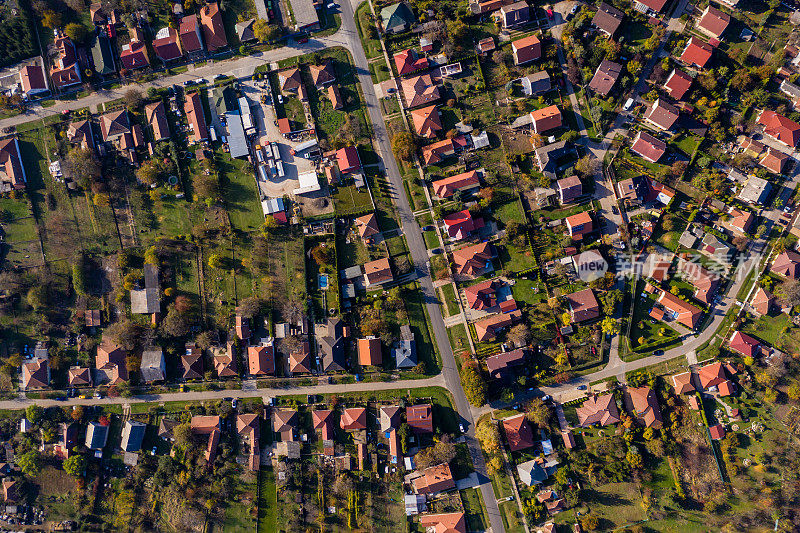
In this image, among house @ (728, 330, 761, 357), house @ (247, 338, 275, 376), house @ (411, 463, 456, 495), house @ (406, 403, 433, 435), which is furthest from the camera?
house @ (247, 338, 275, 376)

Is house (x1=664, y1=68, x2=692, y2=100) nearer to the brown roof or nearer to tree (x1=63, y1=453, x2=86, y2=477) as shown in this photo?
the brown roof

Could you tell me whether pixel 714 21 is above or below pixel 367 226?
above

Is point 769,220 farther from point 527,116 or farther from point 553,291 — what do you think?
point 527,116

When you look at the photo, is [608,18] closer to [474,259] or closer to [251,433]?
[474,259]

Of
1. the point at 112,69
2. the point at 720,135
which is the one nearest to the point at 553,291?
the point at 720,135

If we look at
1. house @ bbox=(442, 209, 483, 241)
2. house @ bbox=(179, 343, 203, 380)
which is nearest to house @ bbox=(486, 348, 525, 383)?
house @ bbox=(442, 209, 483, 241)

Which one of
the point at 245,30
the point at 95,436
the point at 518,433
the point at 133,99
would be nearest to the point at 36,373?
the point at 95,436
